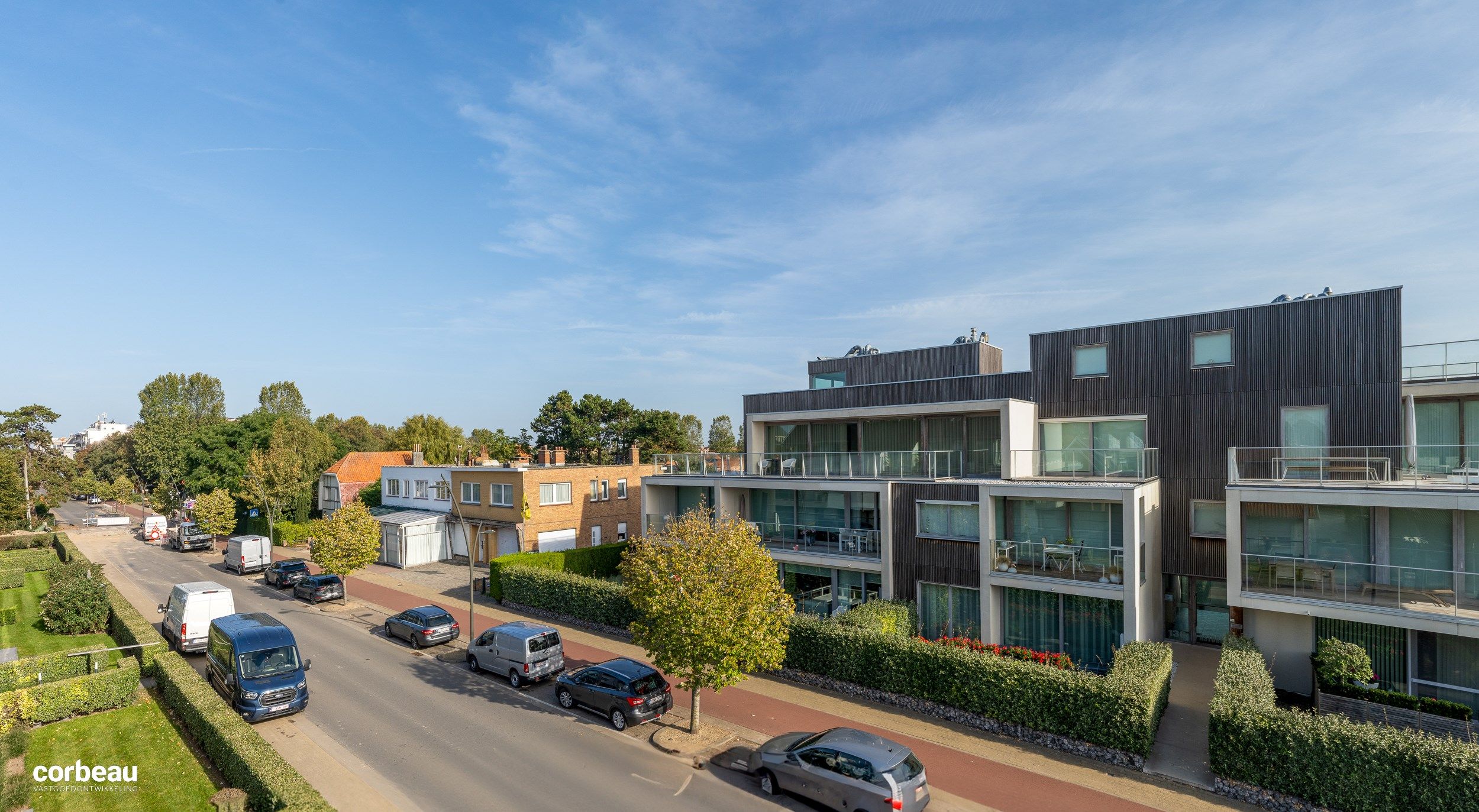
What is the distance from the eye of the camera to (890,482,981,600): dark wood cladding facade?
21.0m

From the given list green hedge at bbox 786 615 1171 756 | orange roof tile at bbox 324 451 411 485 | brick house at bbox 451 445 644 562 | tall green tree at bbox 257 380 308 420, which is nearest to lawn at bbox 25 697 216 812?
green hedge at bbox 786 615 1171 756

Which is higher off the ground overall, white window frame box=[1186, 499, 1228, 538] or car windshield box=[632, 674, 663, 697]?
white window frame box=[1186, 499, 1228, 538]

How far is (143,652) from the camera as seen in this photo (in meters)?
19.6

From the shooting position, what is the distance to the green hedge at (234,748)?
11305mm

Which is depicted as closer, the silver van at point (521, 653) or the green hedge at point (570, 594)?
the silver van at point (521, 653)

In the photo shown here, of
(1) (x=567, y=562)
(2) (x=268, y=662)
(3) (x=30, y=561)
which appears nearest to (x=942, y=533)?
(1) (x=567, y=562)

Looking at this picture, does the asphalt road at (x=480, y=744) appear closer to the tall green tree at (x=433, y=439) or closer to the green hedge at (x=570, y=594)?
the green hedge at (x=570, y=594)

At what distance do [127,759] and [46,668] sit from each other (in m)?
6.53

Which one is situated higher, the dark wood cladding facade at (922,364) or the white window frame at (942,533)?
the dark wood cladding facade at (922,364)

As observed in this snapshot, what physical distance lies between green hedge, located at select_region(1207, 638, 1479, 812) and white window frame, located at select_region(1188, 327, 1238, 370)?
39.8ft

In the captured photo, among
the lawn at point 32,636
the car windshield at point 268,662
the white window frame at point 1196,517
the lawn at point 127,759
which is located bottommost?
the lawn at point 32,636

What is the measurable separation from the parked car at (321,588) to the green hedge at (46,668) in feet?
37.1

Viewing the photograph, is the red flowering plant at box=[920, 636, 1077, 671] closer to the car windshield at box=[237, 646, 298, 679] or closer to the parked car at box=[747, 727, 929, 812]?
the parked car at box=[747, 727, 929, 812]

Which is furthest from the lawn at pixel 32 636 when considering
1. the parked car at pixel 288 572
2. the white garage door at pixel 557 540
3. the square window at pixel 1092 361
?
the square window at pixel 1092 361
